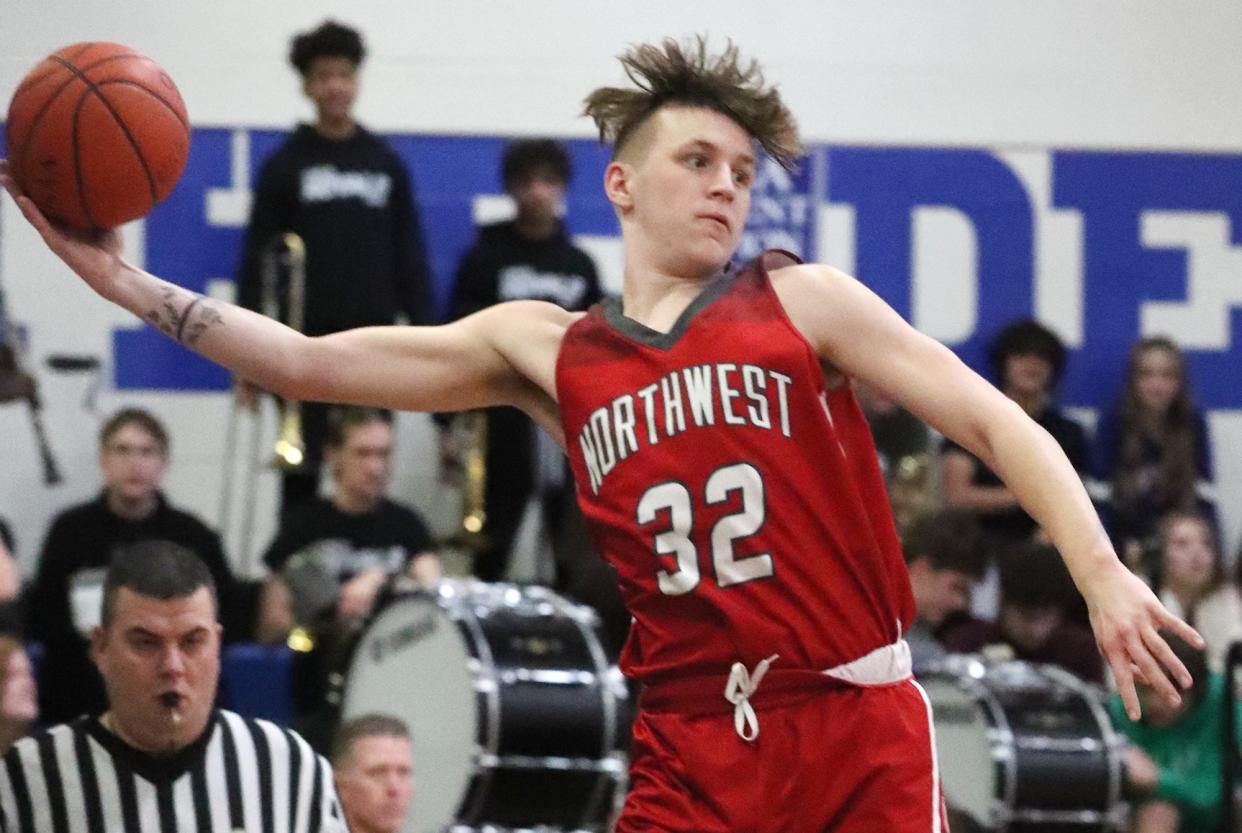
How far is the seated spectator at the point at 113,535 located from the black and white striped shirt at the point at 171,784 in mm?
2477

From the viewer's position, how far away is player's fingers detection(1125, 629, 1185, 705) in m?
2.89

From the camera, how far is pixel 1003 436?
322cm

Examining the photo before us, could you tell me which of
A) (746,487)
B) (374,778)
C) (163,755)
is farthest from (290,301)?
(746,487)

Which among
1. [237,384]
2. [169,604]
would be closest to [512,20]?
[237,384]

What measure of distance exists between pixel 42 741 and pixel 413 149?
16.6 ft

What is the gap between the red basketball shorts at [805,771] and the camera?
3354 millimetres

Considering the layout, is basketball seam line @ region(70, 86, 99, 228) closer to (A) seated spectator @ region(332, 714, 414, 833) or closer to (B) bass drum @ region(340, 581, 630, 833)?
(A) seated spectator @ region(332, 714, 414, 833)

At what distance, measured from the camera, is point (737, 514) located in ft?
11.1

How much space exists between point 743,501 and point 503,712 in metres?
2.96

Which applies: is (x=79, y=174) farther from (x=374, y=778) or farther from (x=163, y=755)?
(x=374, y=778)

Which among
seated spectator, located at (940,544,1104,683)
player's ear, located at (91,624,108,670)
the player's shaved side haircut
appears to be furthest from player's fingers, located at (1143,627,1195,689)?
seated spectator, located at (940,544,1104,683)

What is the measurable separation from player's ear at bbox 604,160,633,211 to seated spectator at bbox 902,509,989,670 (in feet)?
13.1

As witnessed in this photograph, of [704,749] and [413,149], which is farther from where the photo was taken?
[413,149]

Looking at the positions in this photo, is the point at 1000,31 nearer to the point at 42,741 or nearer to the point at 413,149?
the point at 413,149
